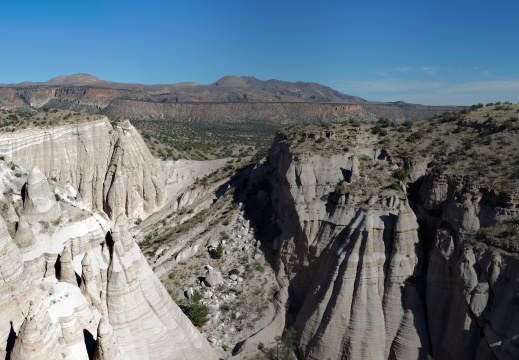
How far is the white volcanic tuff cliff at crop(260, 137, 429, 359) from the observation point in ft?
71.5

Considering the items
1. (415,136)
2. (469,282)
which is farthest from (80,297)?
(415,136)

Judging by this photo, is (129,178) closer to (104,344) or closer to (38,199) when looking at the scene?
(38,199)

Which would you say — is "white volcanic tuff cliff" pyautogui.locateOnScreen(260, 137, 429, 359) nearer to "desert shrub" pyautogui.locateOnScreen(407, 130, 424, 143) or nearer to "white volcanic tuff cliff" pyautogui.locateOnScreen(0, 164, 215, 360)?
"desert shrub" pyautogui.locateOnScreen(407, 130, 424, 143)

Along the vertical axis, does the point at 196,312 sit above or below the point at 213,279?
below

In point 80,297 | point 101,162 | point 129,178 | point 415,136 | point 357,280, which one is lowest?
point 357,280

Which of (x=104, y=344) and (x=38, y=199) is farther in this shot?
(x=38, y=199)

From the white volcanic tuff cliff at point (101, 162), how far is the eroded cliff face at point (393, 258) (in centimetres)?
2168

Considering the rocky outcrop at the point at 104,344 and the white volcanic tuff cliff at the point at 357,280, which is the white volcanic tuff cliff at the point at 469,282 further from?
the rocky outcrop at the point at 104,344

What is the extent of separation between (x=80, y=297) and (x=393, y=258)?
17716mm

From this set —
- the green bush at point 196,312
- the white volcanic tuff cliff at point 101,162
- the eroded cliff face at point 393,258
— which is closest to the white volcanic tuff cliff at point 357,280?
the eroded cliff face at point 393,258

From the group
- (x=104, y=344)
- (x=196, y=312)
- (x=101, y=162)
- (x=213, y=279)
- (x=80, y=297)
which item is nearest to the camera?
(x=104, y=344)

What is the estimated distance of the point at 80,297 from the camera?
1435 cm

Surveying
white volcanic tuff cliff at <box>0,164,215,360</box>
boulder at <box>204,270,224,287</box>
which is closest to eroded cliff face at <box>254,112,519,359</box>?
boulder at <box>204,270,224,287</box>

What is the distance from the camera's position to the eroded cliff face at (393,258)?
58.7 feet
